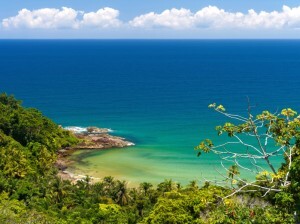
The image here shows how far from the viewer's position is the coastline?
59.9 meters

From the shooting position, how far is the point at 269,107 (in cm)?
10406

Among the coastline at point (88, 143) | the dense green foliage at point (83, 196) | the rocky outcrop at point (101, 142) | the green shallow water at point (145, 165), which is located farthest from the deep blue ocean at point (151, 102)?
the dense green foliage at point (83, 196)

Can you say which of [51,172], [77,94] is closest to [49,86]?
[77,94]

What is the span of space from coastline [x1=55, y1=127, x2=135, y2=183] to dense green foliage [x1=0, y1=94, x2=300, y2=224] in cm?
149

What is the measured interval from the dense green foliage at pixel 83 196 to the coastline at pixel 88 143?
1.49 m

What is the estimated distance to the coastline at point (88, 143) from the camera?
5988 centimetres

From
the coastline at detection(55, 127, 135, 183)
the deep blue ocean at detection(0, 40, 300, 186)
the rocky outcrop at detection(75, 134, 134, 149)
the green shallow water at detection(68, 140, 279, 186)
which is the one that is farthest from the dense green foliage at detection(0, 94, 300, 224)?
the deep blue ocean at detection(0, 40, 300, 186)

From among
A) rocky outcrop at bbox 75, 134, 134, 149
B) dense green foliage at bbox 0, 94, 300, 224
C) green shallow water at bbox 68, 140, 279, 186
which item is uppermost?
dense green foliage at bbox 0, 94, 300, 224

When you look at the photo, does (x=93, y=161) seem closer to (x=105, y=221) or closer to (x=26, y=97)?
(x=105, y=221)

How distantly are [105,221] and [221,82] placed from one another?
120 metres

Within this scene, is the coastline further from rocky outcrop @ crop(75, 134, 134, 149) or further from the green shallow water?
the green shallow water

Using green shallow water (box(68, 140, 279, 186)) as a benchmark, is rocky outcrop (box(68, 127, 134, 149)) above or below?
above

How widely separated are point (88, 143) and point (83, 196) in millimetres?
27484

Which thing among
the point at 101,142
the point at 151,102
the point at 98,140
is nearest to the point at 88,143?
the point at 98,140
